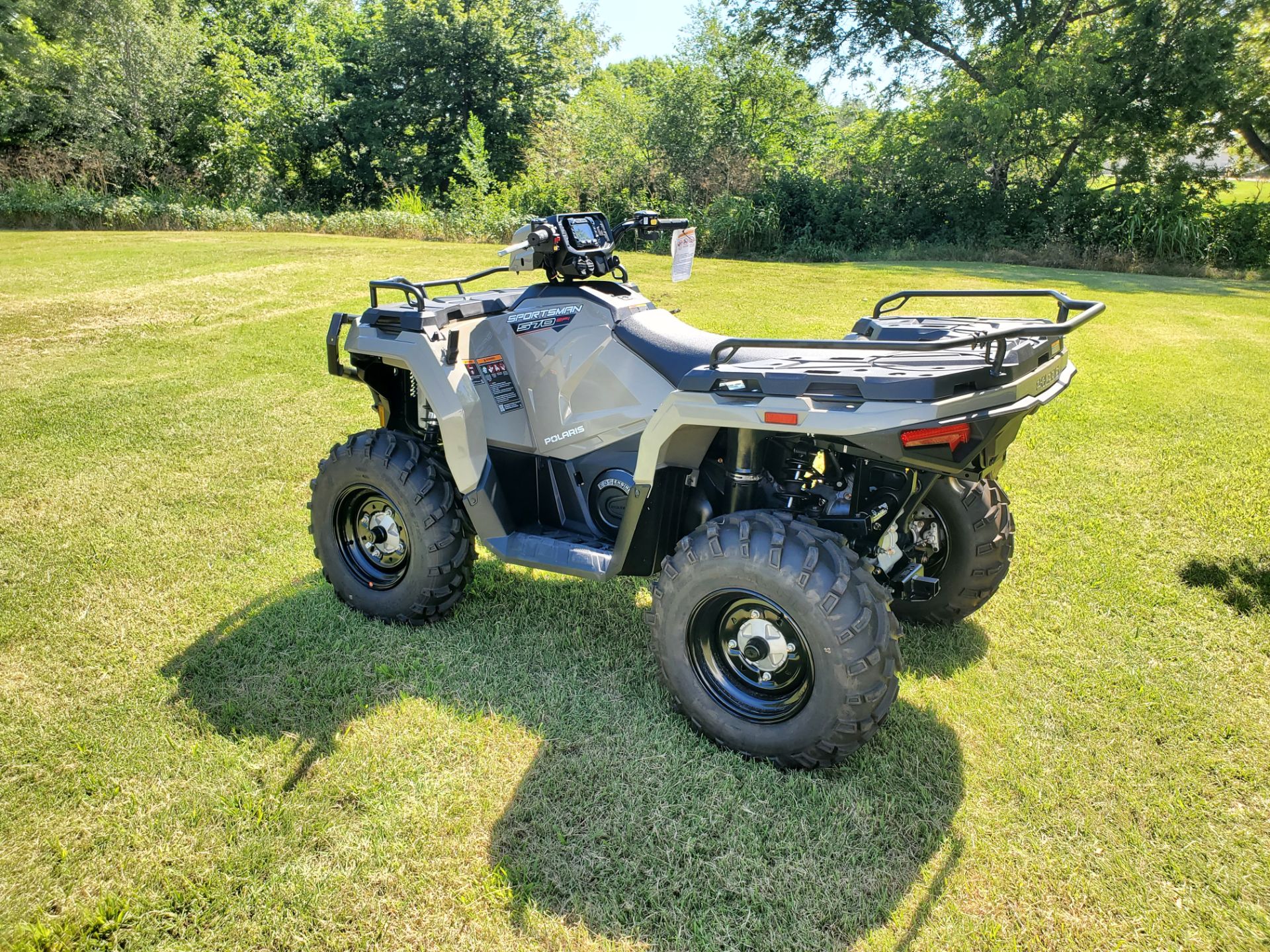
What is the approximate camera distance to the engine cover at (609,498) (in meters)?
3.44

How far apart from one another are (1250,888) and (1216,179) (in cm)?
2228

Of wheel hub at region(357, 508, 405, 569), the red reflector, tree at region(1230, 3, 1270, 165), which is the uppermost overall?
tree at region(1230, 3, 1270, 165)

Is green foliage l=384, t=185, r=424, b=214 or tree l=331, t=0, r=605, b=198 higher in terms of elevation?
tree l=331, t=0, r=605, b=198

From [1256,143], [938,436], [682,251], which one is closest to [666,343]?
[682,251]

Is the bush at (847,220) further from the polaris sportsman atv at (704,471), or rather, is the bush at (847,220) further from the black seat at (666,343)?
the black seat at (666,343)

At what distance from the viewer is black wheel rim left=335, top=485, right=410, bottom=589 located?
3809 millimetres

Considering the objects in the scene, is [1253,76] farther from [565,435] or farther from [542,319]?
[565,435]

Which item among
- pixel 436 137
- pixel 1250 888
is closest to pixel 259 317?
pixel 1250 888

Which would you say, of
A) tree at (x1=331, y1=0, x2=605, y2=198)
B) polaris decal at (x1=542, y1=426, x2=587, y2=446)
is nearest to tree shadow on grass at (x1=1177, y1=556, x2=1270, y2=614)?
polaris decal at (x1=542, y1=426, x2=587, y2=446)

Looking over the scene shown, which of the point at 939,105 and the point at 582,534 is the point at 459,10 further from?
the point at 582,534

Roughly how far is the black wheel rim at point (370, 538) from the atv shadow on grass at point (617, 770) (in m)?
0.22

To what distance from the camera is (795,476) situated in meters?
3.16

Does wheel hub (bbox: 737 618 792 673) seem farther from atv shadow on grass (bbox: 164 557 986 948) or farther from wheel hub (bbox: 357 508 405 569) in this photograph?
wheel hub (bbox: 357 508 405 569)

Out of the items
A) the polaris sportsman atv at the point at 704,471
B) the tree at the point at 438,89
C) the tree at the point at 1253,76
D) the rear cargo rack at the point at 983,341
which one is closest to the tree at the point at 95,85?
the tree at the point at 438,89
